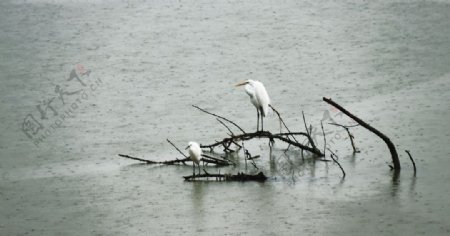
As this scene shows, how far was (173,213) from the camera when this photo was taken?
5.84 metres

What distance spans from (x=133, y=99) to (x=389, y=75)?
228 cm

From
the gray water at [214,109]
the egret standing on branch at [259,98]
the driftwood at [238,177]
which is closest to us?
the gray water at [214,109]

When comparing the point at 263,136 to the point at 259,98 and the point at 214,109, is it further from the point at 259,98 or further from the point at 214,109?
the point at 214,109

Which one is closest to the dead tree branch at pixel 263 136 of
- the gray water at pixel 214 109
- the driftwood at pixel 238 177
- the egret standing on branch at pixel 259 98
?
the gray water at pixel 214 109

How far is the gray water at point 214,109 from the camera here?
229 inches

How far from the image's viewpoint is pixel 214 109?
8.30 metres

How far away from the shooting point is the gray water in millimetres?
5812

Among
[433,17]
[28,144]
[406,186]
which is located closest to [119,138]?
[28,144]

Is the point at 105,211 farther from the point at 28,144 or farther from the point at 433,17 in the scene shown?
the point at 433,17

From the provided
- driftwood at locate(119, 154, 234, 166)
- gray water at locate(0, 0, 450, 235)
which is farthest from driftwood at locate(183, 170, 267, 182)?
driftwood at locate(119, 154, 234, 166)

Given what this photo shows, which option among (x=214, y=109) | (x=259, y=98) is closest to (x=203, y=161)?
(x=259, y=98)

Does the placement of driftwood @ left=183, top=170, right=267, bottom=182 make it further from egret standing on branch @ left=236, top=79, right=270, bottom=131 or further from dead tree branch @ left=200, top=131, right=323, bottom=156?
egret standing on branch @ left=236, top=79, right=270, bottom=131

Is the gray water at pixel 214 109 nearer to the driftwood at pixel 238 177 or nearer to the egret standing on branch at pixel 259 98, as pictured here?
the driftwood at pixel 238 177

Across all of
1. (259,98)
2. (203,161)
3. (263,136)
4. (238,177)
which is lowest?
(238,177)
